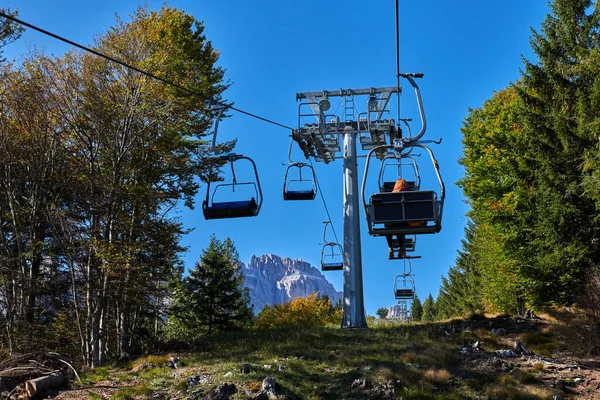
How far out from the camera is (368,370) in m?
11.8

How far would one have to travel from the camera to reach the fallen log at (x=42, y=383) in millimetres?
11109

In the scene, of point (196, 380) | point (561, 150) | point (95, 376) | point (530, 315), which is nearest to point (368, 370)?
point (196, 380)

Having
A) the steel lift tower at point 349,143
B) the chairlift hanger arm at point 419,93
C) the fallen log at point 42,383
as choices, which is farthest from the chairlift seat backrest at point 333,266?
the fallen log at point 42,383

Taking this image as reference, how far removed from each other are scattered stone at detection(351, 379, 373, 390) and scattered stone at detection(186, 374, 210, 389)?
10.3 feet

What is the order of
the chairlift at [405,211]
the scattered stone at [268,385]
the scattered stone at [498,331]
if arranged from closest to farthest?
1. the chairlift at [405,211]
2. the scattered stone at [268,385]
3. the scattered stone at [498,331]

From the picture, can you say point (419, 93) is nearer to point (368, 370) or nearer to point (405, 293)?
point (368, 370)

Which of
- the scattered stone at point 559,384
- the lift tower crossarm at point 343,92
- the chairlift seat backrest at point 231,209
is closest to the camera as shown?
the chairlift seat backrest at point 231,209

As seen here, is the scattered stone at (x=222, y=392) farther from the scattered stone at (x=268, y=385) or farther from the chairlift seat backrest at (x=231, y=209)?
the chairlift seat backrest at (x=231, y=209)

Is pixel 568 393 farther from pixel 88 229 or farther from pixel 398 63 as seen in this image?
pixel 88 229

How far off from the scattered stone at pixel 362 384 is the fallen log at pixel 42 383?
649 centimetres

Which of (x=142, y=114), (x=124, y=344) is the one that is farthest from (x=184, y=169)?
(x=124, y=344)

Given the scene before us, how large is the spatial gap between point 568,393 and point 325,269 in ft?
38.4

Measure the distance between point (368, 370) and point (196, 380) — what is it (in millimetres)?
3784

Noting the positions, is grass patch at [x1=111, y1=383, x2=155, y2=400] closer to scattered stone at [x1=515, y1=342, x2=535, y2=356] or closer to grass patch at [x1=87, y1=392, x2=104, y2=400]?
grass patch at [x1=87, y1=392, x2=104, y2=400]
